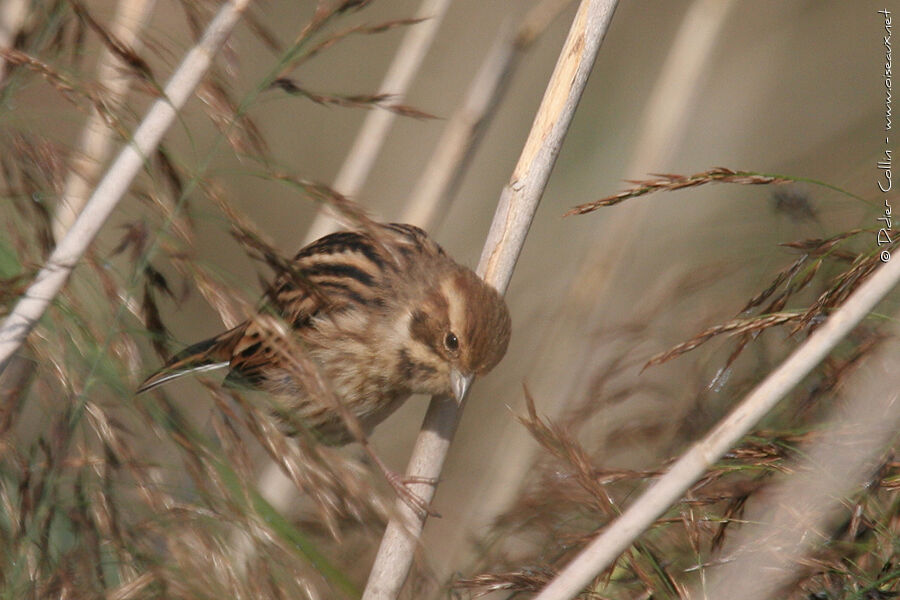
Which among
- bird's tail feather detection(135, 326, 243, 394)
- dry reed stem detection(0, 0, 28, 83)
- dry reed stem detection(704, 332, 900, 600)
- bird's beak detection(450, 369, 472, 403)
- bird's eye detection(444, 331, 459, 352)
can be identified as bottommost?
bird's tail feather detection(135, 326, 243, 394)

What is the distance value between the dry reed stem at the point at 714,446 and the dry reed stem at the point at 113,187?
39.5 inches

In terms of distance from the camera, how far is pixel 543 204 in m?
4.07

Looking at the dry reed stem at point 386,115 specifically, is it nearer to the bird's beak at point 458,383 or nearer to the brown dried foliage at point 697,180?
the bird's beak at point 458,383

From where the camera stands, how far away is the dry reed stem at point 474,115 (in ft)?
8.45

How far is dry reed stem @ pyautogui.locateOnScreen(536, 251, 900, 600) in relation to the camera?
151 cm

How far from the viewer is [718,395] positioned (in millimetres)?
2398

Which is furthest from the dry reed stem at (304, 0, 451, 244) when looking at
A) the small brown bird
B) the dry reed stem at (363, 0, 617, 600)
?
the dry reed stem at (363, 0, 617, 600)

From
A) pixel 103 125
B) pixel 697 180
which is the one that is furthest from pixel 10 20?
pixel 697 180

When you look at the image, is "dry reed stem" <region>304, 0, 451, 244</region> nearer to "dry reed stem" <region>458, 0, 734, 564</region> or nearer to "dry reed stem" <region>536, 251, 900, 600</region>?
"dry reed stem" <region>458, 0, 734, 564</region>

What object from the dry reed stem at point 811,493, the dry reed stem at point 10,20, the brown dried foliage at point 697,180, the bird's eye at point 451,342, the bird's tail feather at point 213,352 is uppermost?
the brown dried foliage at point 697,180

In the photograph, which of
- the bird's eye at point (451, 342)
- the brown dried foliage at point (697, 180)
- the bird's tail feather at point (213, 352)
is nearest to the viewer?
the brown dried foliage at point (697, 180)

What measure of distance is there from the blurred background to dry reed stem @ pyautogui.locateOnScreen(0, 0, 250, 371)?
0.11ft

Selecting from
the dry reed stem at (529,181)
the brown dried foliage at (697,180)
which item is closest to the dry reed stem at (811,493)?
the brown dried foliage at (697,180)

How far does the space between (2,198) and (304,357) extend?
67 cm
